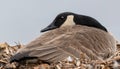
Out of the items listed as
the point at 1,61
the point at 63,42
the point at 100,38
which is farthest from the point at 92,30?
the point at 1,61

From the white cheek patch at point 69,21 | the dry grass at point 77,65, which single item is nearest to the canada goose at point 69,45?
the white cheek patch at point 69,21

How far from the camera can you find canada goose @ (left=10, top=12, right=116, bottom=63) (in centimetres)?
924

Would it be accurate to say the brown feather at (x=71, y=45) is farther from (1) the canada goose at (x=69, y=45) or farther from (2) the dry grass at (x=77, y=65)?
(2) the dry grass at (x=77, y=65)

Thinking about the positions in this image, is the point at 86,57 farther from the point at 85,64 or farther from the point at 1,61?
the point at 1,61

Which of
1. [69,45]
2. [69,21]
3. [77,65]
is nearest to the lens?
[77,65]

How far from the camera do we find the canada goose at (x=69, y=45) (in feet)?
30.3

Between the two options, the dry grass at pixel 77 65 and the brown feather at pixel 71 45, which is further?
the brown feather at pixel 71 45

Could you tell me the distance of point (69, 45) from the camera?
32.1 ft

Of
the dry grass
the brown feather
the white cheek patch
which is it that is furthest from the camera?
the white cheek patch

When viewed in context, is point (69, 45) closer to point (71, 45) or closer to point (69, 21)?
point (71, 45)

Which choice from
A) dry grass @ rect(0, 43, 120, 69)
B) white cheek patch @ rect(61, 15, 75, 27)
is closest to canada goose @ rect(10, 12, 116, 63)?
white cheek patch @ rect(61, 15, 75, 27)

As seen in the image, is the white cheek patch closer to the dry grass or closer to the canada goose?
the canada goose

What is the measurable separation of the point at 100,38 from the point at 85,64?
2187 millimetres

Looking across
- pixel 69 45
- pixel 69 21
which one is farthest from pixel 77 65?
pixel 69 21
